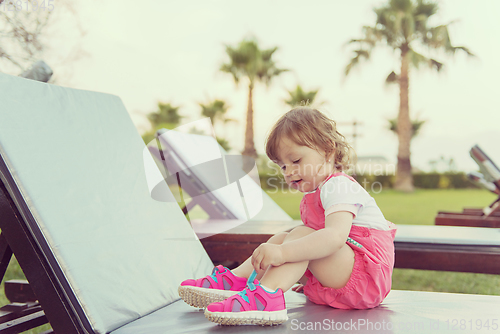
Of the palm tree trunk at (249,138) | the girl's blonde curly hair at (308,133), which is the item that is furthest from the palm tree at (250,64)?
the girl's blonde curly hair at (308,133)

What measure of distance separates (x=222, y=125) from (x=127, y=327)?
2452 centimetres

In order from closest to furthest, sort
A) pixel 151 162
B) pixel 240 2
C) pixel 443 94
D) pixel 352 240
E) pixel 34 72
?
1. pixel 352 240
2. pixel 34 72
3. pixel 151 162
4. pixel 443 94
5. pixel 240 2

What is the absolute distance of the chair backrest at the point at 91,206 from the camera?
127 cm

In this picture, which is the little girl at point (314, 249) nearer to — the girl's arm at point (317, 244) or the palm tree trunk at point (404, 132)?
the girl's arm at point (317, 244)

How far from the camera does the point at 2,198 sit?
4.11 ft

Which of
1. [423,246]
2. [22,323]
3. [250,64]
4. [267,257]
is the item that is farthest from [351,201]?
[250,64]

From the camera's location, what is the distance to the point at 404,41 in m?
17.8

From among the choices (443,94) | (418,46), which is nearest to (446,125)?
(443,94)

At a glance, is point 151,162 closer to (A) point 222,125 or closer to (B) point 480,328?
(B) point 480,328

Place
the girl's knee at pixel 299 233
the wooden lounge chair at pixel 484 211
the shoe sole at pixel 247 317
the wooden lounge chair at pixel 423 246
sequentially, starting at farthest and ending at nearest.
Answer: the wooden lounge chair at pixel 484 211 → the wooden lounge chair at pixel 423 246 → the girl's knee at pixel 299 233 → the shoe sole at pixel 247 317

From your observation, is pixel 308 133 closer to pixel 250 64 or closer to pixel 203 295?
pixel 203 295

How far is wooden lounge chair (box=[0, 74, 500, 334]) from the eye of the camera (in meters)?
1.23

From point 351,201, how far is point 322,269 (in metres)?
0.26

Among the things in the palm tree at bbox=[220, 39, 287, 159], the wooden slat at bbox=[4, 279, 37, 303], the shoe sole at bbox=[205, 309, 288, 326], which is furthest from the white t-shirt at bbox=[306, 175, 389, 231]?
the palm tree at bbox=[220, 39, 287, 159]
